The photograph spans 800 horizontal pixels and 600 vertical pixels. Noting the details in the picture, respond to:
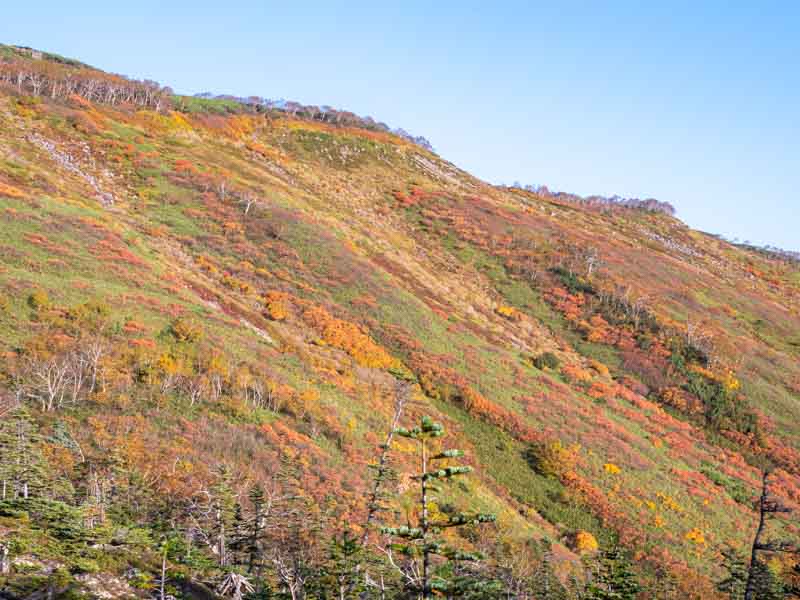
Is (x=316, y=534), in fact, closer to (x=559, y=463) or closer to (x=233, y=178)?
(x=559, y=463)

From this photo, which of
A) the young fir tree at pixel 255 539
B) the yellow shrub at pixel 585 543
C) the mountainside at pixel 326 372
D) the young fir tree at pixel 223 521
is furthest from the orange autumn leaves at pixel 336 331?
the young fir tree at pixel 255 539

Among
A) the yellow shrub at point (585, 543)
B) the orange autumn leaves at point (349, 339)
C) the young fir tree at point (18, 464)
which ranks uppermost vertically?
the orange autumn leaves at point (349, 339)

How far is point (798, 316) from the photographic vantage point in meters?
98.4

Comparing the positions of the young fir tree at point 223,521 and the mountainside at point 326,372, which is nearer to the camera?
the young fir tree at point 223,521

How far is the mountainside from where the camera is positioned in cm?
2106

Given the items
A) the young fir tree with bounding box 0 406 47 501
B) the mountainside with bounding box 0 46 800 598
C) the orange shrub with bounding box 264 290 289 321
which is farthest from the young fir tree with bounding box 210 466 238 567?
the orange shrub with bounding box 264 290 289 321

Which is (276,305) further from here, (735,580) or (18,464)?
(735,580)

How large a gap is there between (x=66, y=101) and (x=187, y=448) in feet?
291

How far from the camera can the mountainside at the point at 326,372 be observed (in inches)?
829

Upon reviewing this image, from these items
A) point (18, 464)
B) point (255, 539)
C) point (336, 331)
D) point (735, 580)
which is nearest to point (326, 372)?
point (336, 331)

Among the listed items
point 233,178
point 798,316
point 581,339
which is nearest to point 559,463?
point 581,339

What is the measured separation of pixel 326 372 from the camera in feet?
137

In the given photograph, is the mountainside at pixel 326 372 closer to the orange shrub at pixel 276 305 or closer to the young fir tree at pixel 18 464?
the young fir tree at pixel 18 464

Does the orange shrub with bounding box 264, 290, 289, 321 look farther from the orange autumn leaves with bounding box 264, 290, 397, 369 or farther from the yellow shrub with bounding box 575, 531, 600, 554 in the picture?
the yellow shrub with bounding box 575, 531, 600, 554
